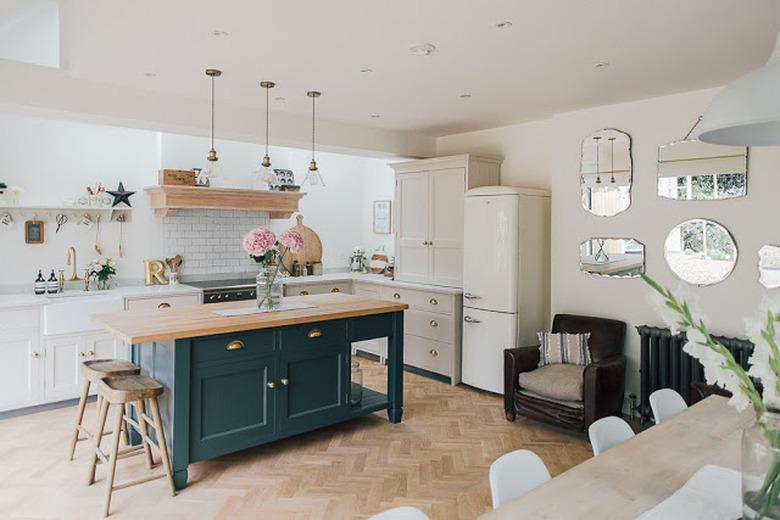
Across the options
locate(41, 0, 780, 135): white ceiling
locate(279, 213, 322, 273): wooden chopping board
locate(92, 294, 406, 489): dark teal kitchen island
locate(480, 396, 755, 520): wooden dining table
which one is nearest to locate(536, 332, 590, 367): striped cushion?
locate(92, 294, 406, 489): dark teal kitchen island

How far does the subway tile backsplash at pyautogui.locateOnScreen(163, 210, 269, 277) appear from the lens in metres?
6.04

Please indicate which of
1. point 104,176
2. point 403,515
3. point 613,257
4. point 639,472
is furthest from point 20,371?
point 613,257

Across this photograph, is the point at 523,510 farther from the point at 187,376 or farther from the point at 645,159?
the point at 645,159

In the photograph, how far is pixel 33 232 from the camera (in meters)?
5.14

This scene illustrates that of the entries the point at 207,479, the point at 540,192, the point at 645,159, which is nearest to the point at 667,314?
the point at 207,479

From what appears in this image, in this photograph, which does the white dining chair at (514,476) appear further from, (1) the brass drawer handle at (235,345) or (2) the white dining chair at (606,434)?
(1) the brass drawer handle at (235,345)

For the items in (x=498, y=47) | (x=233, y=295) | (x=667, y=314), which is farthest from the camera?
(x=233, y=295)

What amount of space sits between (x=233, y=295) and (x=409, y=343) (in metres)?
1.93

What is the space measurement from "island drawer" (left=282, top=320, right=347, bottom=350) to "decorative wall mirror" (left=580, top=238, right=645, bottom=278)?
89.2 inches

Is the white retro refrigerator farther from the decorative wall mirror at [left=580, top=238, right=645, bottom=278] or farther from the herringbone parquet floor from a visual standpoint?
the herringbone parquet floor

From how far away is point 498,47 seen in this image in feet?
10.6

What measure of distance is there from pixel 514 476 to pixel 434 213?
168 inches

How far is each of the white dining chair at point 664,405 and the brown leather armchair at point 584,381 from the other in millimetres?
1327

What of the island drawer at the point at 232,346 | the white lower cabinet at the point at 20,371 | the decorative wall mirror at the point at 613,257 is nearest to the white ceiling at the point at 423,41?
the decorative wall mirror at the point at 613,257
